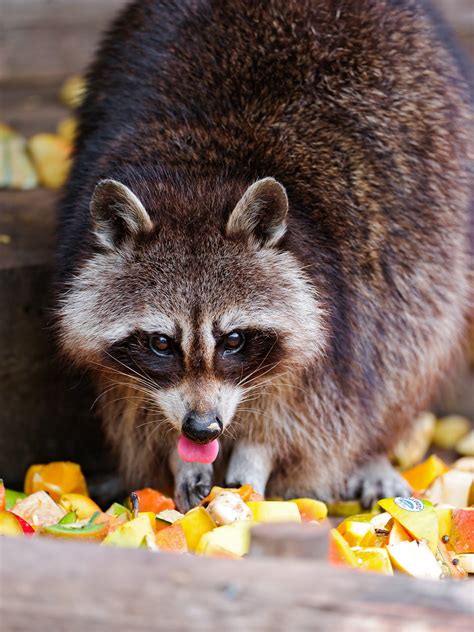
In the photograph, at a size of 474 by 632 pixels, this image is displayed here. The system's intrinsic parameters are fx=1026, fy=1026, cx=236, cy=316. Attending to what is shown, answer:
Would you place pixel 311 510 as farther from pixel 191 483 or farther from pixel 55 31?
pixel 55 31

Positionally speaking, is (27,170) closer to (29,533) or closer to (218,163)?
(218,163)

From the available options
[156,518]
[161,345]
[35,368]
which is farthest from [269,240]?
[35,368]

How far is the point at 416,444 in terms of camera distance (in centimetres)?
524

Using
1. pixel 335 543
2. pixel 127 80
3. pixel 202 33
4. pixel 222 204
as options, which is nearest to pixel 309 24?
pixel 202 33

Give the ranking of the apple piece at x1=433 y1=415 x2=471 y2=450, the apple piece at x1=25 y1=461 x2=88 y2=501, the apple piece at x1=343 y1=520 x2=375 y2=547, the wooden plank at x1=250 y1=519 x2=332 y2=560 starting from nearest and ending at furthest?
the wooden plank at x1=250 y1=519 x2=332 y2=560 < the apple piece at x1=343 y1=520 x2=375 y2=547 < the apple piece at x1=25 y1=461 x2=88 y2=501 < the apple piece at x1=433 y1=415 x2=471 y2=450

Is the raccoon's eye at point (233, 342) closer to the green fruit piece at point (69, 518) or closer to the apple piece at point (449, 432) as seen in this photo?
the green fruit piece at point (69, 518)

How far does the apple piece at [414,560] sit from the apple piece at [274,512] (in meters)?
0.35

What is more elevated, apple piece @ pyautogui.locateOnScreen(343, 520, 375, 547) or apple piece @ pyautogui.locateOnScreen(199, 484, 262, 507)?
apple piece @ pyautogui.locateOnScreen(199, 484, 262, 507)

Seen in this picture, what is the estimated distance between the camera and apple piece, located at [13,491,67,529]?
12.2 ft

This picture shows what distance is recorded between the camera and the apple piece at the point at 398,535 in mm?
3646

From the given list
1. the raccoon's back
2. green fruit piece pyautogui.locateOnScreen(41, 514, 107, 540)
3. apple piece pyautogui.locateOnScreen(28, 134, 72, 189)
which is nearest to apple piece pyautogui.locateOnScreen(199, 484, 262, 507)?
green fruit piece pyautogui.locateOnScreen(41, 514, 107, 540)

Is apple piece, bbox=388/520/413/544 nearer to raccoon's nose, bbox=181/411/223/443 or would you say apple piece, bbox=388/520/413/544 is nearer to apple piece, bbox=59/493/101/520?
raccoon's nose, bbox=181/411/223/443

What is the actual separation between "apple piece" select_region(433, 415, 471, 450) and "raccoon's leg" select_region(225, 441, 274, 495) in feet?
5.39

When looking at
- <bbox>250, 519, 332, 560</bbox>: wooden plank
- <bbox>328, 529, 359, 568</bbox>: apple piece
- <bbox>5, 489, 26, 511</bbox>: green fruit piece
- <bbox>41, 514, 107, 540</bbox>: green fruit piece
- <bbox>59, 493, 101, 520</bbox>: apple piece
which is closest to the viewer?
<bbox>250, 519, 332, 560</bbox>: wooden plank
